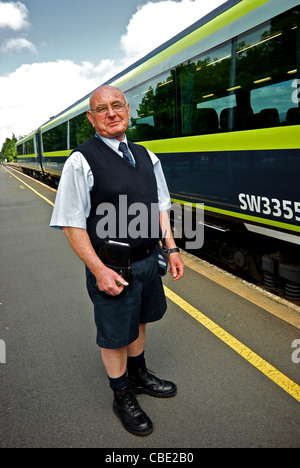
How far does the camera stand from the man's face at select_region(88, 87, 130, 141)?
1.83 meters

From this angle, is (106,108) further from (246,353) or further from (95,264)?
(246,353)

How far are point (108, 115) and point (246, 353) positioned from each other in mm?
2051

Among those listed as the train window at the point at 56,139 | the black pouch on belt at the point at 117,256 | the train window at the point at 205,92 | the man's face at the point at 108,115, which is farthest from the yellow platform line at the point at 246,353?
the train window at the point at 56,139

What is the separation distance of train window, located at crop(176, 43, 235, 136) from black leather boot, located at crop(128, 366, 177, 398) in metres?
3.04

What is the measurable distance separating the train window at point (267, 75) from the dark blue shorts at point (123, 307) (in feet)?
6.96

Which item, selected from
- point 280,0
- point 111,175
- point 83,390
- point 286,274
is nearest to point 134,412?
point 83,390

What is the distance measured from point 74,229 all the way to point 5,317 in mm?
2229

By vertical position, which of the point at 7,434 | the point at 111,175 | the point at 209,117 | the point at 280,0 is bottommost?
the point at 7,434

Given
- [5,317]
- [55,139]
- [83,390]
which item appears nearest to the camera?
[83,390]

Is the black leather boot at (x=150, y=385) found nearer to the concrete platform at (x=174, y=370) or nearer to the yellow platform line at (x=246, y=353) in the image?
the concrete platform at (x=174, y=370)

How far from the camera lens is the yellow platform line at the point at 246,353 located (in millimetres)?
2301

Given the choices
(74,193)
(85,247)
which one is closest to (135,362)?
(85,247)

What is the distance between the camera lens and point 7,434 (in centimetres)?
200
